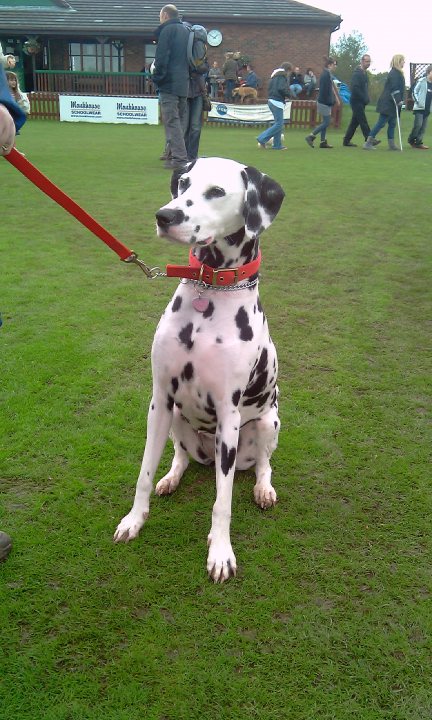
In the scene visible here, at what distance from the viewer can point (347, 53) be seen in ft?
159

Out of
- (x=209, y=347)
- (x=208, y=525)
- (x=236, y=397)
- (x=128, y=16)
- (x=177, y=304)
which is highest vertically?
(x=128, y=16)

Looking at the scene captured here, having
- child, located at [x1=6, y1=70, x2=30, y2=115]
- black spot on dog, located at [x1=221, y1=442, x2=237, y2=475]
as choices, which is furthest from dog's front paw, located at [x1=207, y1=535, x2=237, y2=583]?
child, located at [x1=6, y1=70, x2=30, y2=115]

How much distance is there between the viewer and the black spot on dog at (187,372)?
251cm

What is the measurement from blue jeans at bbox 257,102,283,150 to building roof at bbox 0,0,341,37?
65.5 feet

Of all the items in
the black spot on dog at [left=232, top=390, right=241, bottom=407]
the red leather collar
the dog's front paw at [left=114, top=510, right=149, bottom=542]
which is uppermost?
the red leather collar

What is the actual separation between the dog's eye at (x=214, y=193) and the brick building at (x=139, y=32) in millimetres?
34399

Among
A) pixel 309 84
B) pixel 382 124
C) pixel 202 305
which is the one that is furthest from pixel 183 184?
pixel 309 84

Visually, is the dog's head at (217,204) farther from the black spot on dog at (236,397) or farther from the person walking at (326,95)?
the person walking at (326,95)

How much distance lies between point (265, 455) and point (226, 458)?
0.55m

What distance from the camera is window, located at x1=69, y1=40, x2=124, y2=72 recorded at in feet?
115

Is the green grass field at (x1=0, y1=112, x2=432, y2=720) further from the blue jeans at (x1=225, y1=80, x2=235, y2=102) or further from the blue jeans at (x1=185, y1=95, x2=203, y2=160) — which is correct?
the blue jeans at (x1=225, y1=80, x2=235, y2=102)

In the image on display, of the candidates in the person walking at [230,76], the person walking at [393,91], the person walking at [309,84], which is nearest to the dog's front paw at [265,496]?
the person walking at [393,91]

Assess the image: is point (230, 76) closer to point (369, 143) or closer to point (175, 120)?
point (369, 143)

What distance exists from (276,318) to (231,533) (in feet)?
8.89
